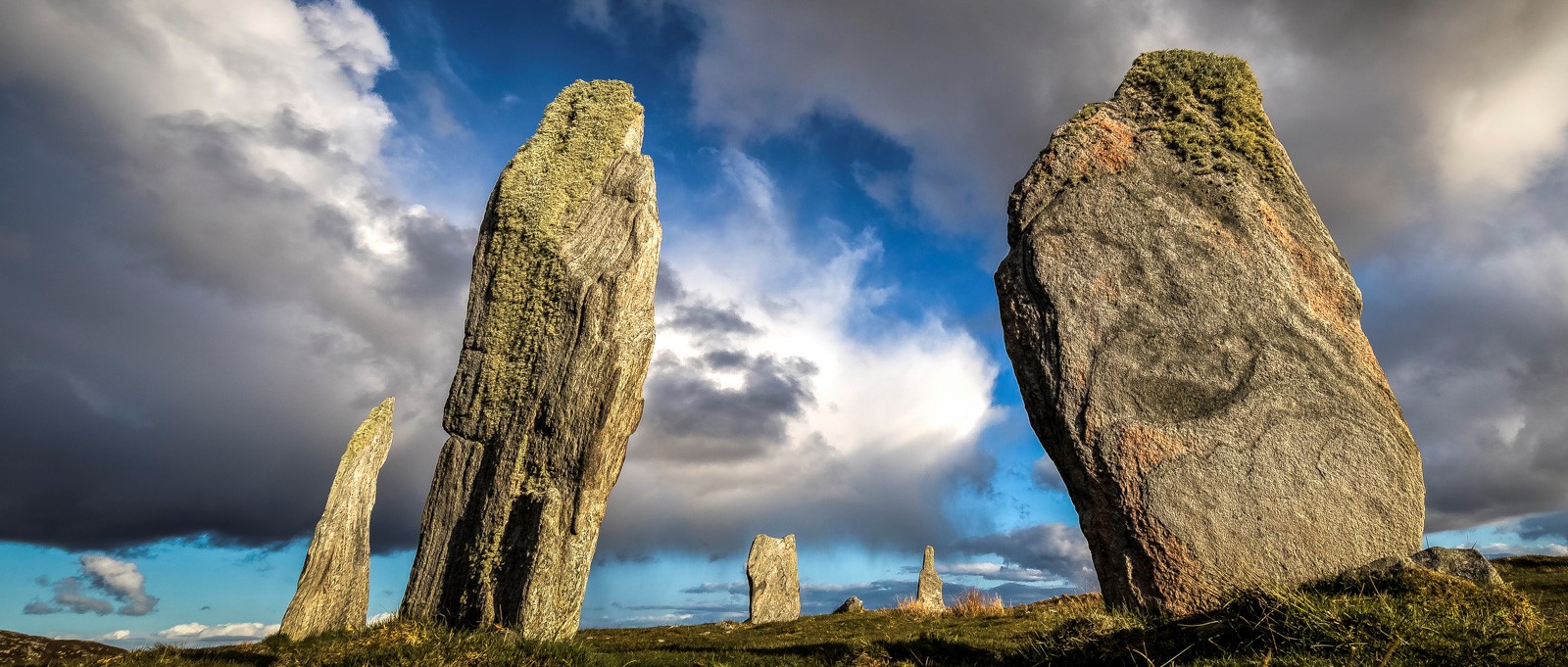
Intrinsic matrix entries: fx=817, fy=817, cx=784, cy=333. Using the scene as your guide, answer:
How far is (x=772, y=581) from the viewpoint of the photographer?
2295cm

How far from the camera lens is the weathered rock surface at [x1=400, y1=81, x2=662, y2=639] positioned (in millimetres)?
10859

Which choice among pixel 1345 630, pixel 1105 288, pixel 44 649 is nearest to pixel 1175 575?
pixel 1345 630

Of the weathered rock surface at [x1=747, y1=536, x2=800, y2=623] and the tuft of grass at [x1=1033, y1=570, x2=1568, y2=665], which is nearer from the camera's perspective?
the tuft of grass at [x1=1033, y1=570, x2=1568, y2=665]

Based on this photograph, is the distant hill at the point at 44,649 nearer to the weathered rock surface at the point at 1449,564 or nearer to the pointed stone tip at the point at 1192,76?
the weathered rock surface at the point at 1449,564

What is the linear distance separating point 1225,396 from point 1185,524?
122 cm

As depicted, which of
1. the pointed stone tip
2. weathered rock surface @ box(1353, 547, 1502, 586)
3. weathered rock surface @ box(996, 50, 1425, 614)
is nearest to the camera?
weathered rock surface @ box(1353, 547, 1502, 586)

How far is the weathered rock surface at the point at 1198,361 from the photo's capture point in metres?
6.62

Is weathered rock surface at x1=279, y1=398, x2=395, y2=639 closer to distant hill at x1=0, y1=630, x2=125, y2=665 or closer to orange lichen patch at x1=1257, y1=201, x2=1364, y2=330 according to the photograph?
distant hill at x1=0, y1=630, x2=125, y2=665

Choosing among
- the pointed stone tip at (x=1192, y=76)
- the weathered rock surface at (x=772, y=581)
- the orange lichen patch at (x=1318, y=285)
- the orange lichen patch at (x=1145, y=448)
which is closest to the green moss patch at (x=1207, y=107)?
the pointed stone tip at (x=1192, y=76)

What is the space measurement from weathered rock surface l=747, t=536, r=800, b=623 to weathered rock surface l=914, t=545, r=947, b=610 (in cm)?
353

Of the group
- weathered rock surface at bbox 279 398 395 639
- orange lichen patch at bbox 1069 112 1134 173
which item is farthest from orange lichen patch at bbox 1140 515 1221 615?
weathered rock surface at bbox 279 398 395 639

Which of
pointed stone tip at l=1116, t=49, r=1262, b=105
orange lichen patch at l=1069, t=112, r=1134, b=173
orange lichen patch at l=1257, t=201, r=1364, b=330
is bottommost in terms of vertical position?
orange lichen patch at l=1257, t=201, r=1364, b=330

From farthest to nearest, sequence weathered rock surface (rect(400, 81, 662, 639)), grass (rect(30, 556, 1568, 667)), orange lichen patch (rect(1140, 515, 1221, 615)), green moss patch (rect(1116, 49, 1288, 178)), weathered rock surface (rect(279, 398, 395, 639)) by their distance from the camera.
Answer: weathered rock surface (rect(279, 398, 395, 639))
weathered rock surface (rect(400, 81, 662, 639))
green moss patch (rect(1116, 49, 1288, 178))
orange lichen patch (rect(1140, 515, 1221, 615))
grass (rect(30, 556, 1568, 667))

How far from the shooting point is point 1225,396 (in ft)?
23.2
